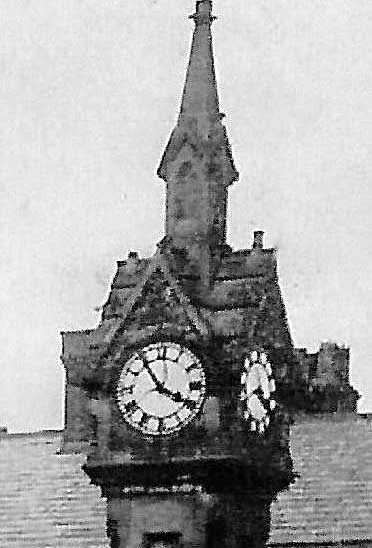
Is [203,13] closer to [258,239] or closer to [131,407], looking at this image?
[258,239]

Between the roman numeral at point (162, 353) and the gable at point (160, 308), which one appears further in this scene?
the gable at point (160, 308)

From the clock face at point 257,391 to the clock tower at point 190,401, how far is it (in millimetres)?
22

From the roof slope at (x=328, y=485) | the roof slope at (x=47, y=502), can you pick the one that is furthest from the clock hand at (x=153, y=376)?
the roof slope at (x=328, y=485)

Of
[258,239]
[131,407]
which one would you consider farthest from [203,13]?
[131,407]

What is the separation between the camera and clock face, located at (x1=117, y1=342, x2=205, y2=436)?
21188mm

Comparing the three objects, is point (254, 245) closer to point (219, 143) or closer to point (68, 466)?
point (219, 143)

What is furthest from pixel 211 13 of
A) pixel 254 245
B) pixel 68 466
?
pixel 68 466

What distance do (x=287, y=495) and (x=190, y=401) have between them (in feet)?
12.9

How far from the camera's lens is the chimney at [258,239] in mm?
23297

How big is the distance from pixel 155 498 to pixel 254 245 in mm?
4450

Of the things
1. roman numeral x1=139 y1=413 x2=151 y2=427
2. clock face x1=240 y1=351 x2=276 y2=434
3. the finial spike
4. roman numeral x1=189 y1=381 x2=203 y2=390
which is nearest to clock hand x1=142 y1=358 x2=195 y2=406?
roman numeral x1=189 y1=381 x2=203 y2=390

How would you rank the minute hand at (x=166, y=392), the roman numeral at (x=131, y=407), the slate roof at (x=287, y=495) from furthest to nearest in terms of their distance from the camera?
1. the slate roof at (x=287, y=495)
2. the roman numeral at (x=131, y=407)
3. the minute hand at (x=166, y=392)

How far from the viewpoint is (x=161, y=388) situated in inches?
831

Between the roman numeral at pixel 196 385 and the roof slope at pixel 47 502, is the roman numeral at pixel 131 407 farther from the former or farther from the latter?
the roof slope at pixel 47 502
